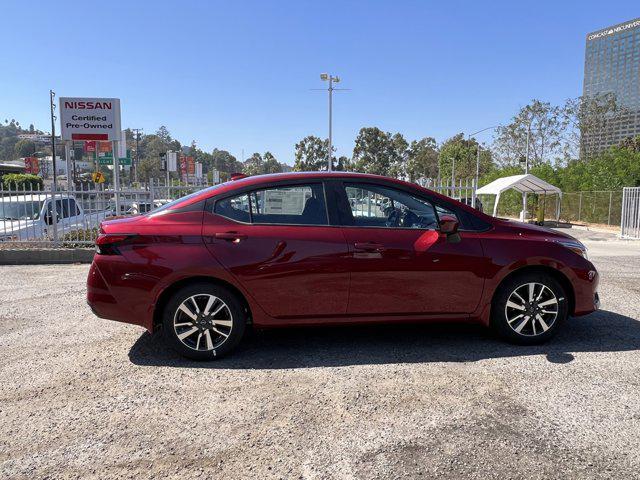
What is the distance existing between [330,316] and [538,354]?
188 centimetres

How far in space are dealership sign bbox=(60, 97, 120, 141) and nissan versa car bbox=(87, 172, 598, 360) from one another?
8791 millimetres

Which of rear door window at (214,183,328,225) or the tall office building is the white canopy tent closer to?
rear door window at (214,183,328,225)

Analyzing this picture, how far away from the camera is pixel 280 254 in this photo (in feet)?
12.9

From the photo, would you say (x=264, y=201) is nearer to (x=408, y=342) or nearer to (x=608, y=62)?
(x=408, y=342)

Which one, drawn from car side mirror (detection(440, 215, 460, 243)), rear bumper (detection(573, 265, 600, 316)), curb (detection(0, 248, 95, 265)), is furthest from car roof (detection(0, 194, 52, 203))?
rear bumper (detection(573, 265, 600, 316))

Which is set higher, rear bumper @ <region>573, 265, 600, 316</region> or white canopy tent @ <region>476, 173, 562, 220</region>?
white canopy tent @ <region>476, 173, 562, 220</region>

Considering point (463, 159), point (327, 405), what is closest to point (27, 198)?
point (327, 405)

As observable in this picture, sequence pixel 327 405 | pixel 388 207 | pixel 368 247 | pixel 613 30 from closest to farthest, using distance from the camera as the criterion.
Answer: pixel 327 405 → pixel 368 247 → pixel 388 207 → pixel 613 30

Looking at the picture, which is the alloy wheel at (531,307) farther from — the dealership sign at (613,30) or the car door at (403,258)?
the dealership sign at (613,30)

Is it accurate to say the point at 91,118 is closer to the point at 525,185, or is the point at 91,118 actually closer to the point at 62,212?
the point at 62,212

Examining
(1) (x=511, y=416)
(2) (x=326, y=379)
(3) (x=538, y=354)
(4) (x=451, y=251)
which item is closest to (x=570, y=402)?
(1) (x=511, y=416)

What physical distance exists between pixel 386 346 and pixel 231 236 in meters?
1.76

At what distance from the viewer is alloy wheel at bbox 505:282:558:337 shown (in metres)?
4.29

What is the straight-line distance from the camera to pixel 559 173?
28688 millimetres
